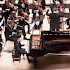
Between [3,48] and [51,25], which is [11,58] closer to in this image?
[3,48]

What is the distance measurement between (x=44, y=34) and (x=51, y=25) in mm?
2868

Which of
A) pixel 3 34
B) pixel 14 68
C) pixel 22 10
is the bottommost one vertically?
pixel 14 68

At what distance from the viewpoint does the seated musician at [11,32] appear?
1029cm

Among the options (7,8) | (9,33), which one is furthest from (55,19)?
(7,8)

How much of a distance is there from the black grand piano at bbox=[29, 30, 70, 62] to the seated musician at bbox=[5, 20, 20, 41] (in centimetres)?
186

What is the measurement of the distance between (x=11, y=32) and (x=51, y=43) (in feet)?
8.11

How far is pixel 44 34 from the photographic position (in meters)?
8.50

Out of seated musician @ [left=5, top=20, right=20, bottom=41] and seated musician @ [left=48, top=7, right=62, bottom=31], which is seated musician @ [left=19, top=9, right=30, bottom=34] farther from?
seated musician @ [left=48, top=7, right=62, bottom=31]

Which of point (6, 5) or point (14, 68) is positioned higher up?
point (6, 5)

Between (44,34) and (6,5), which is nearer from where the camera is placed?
(44,34)

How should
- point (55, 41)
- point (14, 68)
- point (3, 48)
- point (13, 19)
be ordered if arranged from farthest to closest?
point (13, 19), point (3, 48), point (14, 68), point (55, 41)

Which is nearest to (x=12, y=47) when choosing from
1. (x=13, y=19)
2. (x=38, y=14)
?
(x=13, y=19)

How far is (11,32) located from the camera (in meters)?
10.4

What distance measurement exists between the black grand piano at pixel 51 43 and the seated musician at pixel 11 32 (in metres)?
1.86
